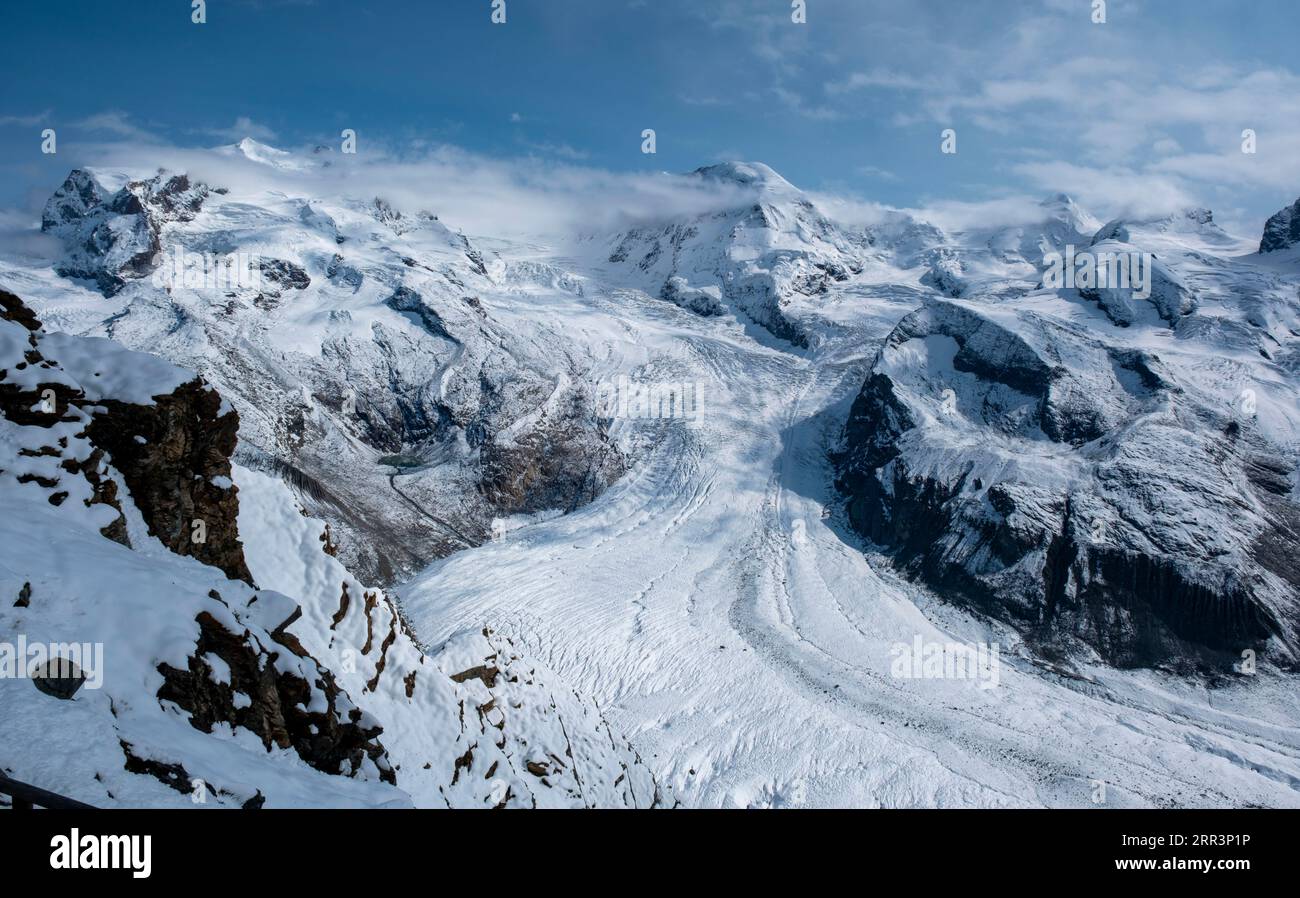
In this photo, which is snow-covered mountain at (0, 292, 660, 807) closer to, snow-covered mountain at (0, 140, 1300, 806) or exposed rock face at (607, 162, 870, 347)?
snow-covered mountain at (0, 140, 1300, 806)

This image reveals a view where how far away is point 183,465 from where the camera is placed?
56.7 feet

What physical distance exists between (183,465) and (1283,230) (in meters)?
175

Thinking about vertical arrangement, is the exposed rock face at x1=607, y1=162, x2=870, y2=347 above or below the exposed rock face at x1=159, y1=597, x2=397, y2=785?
above

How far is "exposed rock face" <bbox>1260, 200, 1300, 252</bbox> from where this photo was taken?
132 meters

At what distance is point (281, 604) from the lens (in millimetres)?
15875

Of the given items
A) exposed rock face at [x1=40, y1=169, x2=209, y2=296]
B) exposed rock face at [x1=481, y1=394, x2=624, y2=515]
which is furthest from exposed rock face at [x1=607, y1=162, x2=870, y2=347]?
exposed rock face at [x1=40, y1=169, x2=209, y2=296]

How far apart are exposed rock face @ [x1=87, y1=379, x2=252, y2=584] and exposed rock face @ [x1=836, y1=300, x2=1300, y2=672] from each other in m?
64.8

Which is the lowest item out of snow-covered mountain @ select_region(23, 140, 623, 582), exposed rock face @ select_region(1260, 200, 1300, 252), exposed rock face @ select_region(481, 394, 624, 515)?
exposed rock face @ select_region(481, 394, 624, 515)

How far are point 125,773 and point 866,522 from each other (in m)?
81.9

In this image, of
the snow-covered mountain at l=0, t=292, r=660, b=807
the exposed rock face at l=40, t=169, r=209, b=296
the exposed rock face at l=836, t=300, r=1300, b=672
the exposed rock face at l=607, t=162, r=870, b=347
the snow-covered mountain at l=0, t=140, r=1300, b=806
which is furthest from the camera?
the exposed rock face at l=607, t=162, r=870, b=347

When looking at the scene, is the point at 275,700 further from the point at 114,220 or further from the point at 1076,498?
the point at 114,220

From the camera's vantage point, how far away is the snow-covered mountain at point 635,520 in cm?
1488
